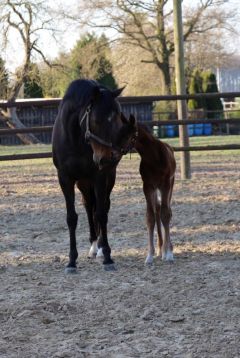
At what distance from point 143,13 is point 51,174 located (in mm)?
25641

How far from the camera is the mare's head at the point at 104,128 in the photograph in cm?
506

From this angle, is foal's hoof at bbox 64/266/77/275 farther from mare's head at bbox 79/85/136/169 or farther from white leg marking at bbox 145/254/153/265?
mare's head at bbox 79/85/136/169

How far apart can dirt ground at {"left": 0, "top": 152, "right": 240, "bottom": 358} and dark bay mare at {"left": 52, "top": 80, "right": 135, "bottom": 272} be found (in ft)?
→ 1.61

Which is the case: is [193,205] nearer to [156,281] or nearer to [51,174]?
[156,281]

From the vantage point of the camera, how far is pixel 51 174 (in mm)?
14172

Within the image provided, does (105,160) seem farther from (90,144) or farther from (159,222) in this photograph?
(159,222)

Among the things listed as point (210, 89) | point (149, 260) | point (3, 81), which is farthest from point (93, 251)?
point (210, 89)

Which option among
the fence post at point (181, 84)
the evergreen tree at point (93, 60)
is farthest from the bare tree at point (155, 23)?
the fence post at point (181, 84)

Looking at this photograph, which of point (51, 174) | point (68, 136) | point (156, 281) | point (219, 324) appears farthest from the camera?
point (51, 174)

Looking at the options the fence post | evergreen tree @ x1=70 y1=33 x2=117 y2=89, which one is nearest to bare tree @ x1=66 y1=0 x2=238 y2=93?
evergreen tree @ x1=70 y1=33 x2=117 y2=89

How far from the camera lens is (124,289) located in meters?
4.80

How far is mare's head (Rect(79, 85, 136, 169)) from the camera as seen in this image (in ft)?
16.6

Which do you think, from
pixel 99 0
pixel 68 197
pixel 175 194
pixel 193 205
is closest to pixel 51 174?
pixel 175 194

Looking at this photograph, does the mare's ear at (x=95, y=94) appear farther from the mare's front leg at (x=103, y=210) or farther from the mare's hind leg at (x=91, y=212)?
the mare's hind leg at (x=91, y=212)
